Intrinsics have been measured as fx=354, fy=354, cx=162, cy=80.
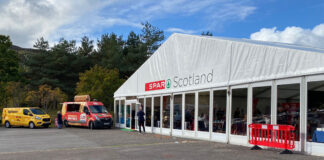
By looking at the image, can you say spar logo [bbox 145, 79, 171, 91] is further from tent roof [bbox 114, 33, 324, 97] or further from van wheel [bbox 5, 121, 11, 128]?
van wheel [bbox 5, 121, 11, 128]

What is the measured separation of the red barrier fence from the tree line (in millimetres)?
28933

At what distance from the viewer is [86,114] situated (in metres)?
28.8

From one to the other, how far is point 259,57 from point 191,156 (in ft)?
14.7

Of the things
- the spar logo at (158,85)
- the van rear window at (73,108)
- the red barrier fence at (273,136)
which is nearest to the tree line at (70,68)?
the van rear window at (73,108)

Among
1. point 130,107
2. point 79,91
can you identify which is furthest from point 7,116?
point 130,107

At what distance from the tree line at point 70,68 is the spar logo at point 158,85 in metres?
17.1

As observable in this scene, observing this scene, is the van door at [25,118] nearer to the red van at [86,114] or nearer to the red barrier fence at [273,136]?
the red van at [86,114]

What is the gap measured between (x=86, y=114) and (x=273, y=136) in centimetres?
2016

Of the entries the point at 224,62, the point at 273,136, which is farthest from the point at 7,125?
the point at 273,136

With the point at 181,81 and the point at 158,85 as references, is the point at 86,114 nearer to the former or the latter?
the point at 158,85

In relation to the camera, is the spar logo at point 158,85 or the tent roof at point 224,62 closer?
the tent roof at point 224,62

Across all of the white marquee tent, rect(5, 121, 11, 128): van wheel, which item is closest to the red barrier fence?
the white marquee tent

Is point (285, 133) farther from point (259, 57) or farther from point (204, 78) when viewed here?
point (204, 78)

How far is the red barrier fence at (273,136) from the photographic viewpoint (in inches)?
410
